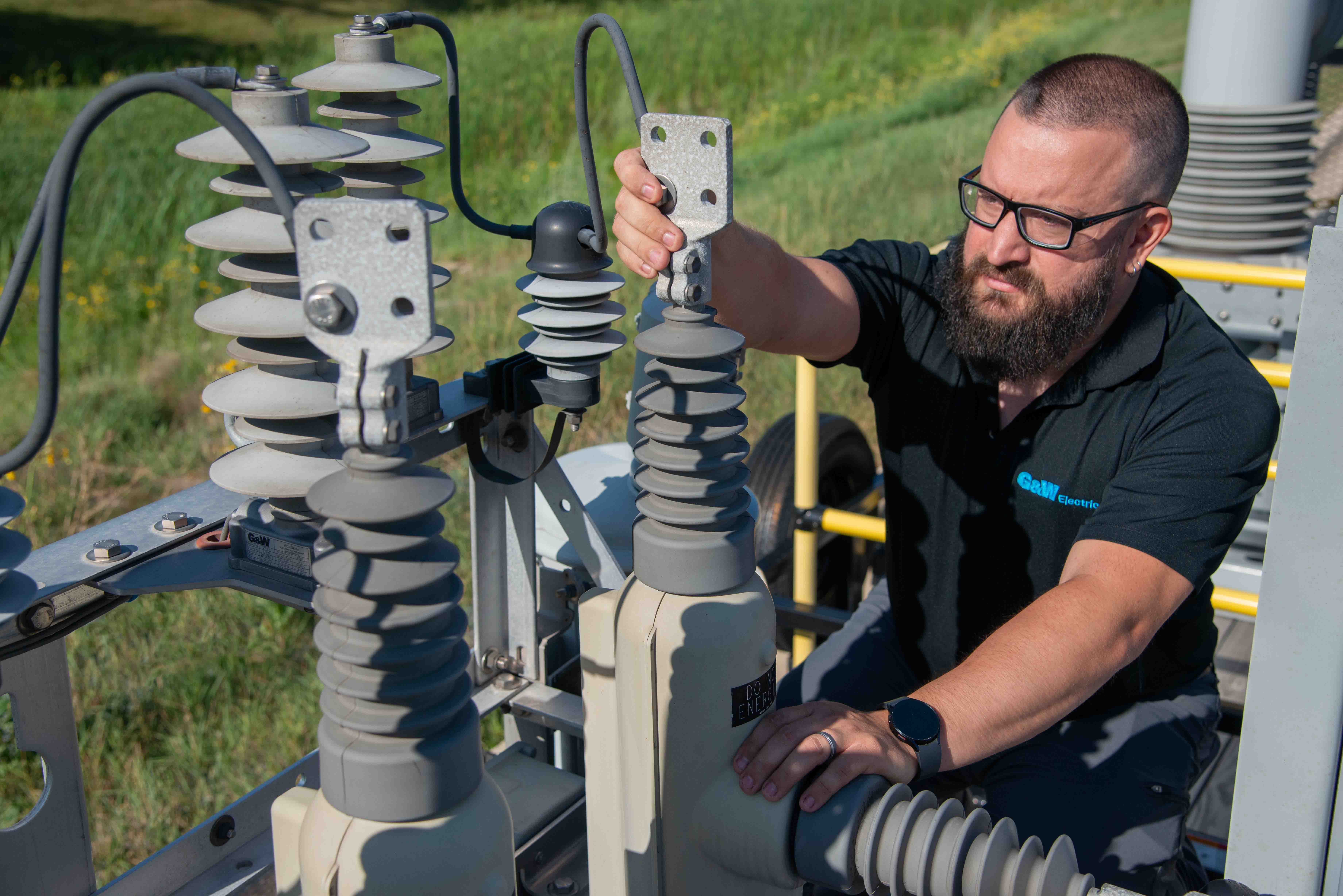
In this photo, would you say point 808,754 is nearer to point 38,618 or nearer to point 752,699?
point 752,699

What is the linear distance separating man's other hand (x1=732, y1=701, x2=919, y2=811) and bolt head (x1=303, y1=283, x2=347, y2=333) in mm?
654

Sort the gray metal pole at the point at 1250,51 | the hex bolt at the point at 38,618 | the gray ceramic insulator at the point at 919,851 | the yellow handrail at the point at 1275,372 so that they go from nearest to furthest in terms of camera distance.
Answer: the gray ceramic insulator at the point at 919,851 → the hex bolt at the point at 38,618 → the yellow handrail at the point at 1275,372 → the gray metal pole at the point at 1250,51

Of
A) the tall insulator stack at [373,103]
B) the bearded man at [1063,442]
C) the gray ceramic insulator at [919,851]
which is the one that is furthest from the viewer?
the bearded man at [1063,442]

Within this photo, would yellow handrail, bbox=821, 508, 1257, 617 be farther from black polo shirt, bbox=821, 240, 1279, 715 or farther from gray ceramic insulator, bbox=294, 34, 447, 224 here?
gray ceramic insulator, bbox=294, 34, 447, 224

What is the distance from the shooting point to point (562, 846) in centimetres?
168

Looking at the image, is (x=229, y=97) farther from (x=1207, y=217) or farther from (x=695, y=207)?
A: (x=695, y=207)

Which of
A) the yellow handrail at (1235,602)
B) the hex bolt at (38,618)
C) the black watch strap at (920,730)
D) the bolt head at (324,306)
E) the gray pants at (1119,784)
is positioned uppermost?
the bolt head at (324,306)

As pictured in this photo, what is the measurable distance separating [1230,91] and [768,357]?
291cm

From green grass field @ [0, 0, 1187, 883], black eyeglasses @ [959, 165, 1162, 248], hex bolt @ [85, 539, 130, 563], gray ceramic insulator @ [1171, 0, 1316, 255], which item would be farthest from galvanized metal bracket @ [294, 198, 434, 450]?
gray ceramic insulator @ [1171, 0, 1316, 255]

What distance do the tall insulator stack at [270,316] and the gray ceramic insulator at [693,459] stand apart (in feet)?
1.48

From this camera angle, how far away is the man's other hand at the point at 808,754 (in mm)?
1258

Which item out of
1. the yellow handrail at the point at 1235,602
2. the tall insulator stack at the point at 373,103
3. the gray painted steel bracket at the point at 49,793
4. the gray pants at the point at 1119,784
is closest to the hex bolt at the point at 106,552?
the gray painted steel bracket at the point at 49,793

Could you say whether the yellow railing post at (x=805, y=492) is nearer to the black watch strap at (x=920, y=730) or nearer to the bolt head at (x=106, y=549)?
the black watch strap at (x=920, y=730)

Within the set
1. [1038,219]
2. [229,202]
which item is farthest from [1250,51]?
[229,202]
